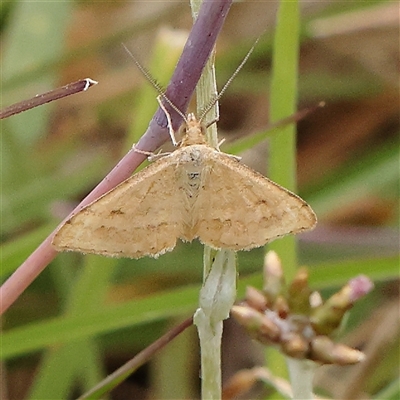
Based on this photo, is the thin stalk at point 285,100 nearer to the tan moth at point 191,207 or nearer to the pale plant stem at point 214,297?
the tan moth at point 191,207

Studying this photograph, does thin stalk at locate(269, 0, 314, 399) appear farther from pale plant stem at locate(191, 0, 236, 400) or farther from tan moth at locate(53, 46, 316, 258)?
pale plant stem at locate(191, 0, 236, 400)

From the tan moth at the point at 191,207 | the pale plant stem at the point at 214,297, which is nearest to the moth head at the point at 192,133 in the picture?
the tan moth at the point at 191,207

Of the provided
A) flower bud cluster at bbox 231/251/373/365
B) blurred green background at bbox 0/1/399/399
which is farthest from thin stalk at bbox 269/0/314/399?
flower bud cluster at bbox 231/251/373/365

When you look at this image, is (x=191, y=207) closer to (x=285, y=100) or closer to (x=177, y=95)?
(x=285, y=100)

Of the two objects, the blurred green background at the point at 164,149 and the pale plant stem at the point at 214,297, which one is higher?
the blurred green background at the point at 164,149

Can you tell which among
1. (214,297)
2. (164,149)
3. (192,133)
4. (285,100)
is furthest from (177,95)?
(164,149)
